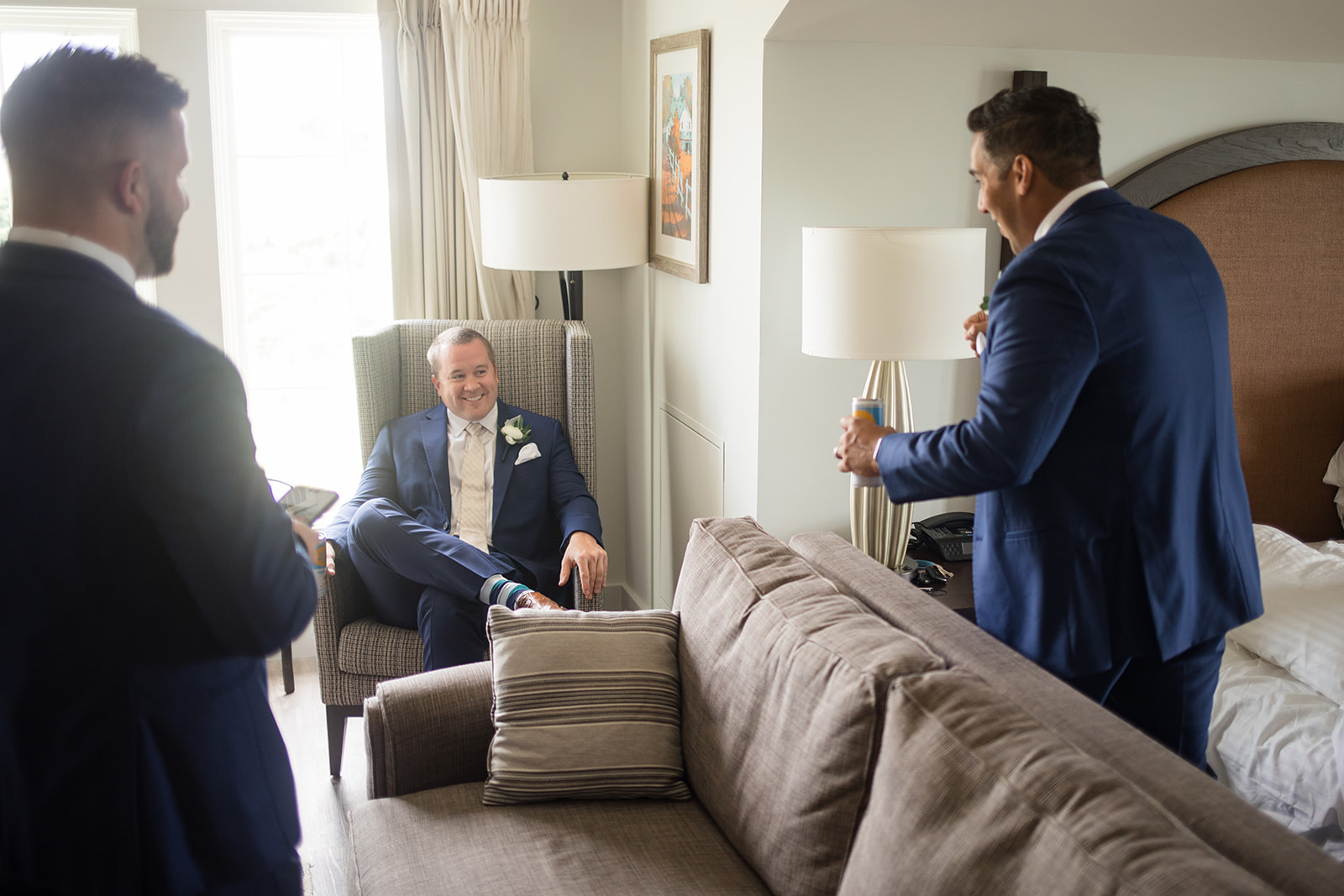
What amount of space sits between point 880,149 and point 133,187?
2025mm

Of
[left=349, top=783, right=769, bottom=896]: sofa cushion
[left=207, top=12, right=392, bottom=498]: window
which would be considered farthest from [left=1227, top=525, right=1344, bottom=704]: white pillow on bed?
[left=207, top=12, right=392, bottom=498]: window

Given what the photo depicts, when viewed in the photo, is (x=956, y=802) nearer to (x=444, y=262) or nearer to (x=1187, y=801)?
(x=1187, y=801)

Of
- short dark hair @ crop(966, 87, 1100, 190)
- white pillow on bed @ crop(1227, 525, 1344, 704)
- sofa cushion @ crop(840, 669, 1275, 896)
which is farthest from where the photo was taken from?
white pillow on bed @ crop(1227, 525, 1344, 704)

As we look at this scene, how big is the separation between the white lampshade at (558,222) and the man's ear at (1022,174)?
1.74m

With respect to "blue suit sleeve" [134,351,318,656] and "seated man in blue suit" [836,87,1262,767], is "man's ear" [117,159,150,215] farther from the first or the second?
"seated man in blue suit" [836,87,1262,767]

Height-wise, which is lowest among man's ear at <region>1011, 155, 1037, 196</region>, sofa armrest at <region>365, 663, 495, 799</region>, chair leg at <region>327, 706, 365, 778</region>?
chair leg at <region>327, 706, 365, 778</region>

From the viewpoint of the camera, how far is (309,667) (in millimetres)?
3836

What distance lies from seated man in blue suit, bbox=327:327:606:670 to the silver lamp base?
75 cm

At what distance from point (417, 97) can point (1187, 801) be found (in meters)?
3.20

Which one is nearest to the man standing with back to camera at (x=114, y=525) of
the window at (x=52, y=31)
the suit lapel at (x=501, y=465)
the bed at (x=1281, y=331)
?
the suit lapel at (x=501, y=465)

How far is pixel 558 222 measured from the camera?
3268mm

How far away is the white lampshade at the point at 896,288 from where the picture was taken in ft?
7.68

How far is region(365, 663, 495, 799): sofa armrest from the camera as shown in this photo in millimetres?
2098

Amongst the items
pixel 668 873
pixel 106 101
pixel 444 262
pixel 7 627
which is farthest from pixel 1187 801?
pixel 444 262
